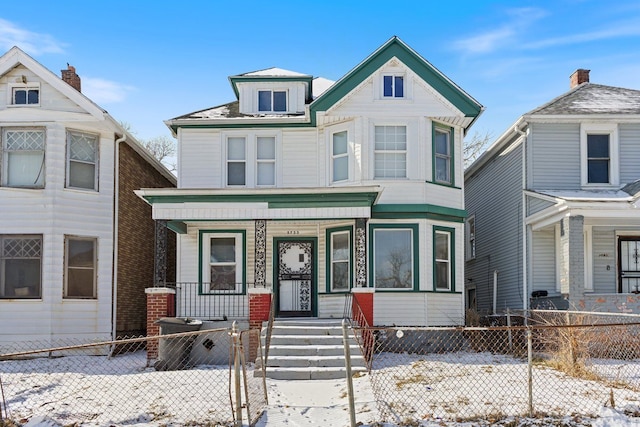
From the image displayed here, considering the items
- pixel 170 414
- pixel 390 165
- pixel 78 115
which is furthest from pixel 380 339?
pixel 78 115

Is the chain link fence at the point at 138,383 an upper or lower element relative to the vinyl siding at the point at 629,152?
lower

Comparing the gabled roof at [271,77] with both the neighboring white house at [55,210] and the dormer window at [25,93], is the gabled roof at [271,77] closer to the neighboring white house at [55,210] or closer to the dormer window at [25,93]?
the neighboring white house at [55,210]

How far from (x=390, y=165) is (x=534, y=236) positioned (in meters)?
4.57

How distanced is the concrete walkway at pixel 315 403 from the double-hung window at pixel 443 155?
779cm

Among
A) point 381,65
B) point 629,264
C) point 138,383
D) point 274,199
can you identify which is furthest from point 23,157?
point 629,264

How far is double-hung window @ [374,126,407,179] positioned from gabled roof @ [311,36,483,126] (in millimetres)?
1373

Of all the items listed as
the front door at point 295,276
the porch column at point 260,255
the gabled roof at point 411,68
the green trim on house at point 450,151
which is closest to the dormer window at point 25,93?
the porch column at point 260,255

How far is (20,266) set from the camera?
15.9 metres

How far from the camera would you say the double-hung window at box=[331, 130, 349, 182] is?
17.4 m

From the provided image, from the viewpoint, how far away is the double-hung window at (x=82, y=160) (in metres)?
16.5

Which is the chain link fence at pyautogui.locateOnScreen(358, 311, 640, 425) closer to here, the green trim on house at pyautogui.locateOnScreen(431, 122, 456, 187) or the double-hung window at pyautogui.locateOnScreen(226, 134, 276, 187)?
the green trim on house at pyautogui.locateOnScreen(431, 122, 456, 187)

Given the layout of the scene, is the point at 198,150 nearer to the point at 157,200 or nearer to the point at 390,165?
the point at 157,200

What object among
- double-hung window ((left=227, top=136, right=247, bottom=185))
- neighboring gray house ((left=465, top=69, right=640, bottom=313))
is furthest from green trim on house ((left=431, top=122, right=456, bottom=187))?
double-hung window ((left=227, top=136, right=247, bottom=185))

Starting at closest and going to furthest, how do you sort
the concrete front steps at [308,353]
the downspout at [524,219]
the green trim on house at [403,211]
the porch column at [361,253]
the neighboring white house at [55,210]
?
the concrete front steps at [308,353], the porch column at [361,253], the neighboring white house at [55,210], the green trim on house at [403,211], the downspout at [524,219]
